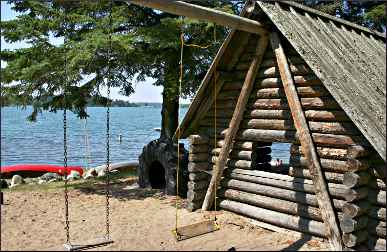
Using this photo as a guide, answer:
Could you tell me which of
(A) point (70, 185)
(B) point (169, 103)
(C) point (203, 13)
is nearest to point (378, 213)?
(C) point (203, 13)

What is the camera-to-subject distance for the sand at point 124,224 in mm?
8781

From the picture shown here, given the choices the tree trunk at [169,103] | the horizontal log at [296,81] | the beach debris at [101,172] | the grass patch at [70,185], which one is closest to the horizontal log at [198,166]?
the horizontal log at [296,81]

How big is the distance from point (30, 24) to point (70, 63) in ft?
7.40

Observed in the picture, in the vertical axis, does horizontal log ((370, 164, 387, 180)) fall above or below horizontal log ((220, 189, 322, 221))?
above

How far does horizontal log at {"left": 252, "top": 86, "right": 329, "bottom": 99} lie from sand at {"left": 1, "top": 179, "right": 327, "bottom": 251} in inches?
122

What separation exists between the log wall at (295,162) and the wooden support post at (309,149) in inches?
7.1

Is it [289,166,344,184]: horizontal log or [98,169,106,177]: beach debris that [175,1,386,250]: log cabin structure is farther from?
[98,169,106,177]: beach debris

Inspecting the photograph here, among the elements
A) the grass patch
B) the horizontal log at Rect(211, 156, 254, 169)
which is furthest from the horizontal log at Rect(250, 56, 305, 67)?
the grass patch

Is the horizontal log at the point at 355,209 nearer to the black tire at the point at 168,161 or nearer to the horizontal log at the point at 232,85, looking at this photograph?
the horizontal log at the point at 232,85

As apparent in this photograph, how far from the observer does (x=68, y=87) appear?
1366 cm

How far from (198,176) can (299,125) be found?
365 cm

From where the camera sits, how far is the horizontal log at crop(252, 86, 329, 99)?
919 cm

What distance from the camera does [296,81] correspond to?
31.7ft

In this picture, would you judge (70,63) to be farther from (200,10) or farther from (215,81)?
(200,10)
